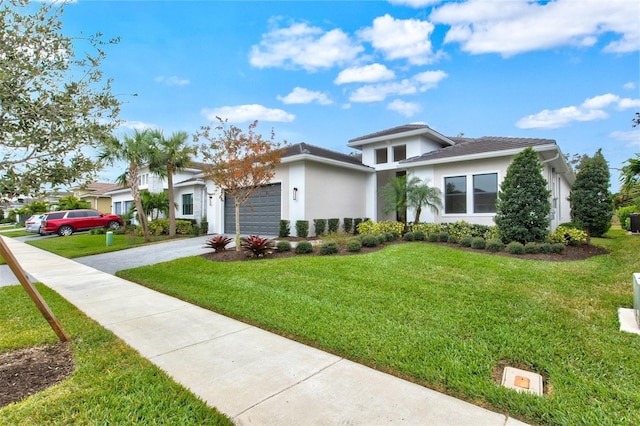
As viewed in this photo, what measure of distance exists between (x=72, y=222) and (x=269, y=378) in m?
25.1

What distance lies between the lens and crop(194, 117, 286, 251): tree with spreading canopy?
9.95 meters

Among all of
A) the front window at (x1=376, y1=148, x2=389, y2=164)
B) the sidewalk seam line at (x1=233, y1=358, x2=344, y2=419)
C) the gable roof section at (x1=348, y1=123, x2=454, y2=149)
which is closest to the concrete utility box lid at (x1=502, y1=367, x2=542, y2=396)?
the sidewalk seam line at (x1=233, y1=358, x2=344, y2=419)

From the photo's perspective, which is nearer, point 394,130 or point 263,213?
point 263,213

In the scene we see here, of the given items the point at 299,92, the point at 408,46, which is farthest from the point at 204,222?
the point at 408,46

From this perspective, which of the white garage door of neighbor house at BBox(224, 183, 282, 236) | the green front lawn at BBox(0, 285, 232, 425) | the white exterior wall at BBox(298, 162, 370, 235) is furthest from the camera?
the white garage door of neighbor house at BBox(224, 183, 282, 236)

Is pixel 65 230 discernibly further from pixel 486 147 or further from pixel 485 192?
pixel 486 147

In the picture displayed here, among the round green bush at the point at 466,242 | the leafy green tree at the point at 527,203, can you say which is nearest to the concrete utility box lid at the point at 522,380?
the round green bush at the point at 466,242

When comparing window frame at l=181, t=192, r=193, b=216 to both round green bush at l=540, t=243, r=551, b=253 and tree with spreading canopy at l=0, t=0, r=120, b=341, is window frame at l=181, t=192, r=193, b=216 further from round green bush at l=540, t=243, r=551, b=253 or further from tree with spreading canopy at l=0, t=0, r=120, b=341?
round green bush at l=540, t=243, r=551, b=253

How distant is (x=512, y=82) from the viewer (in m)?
13.6

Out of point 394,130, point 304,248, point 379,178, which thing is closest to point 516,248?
point 304,248

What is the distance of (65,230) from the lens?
70.7ft

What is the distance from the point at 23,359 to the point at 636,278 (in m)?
7.70

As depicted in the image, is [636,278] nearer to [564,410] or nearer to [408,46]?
[564,410]

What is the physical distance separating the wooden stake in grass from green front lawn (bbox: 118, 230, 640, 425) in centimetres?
203
